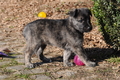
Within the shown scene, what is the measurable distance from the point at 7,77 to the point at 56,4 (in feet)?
24.7

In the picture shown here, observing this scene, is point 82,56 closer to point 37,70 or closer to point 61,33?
point 61,33

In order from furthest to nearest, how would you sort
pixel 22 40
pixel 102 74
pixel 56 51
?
pixel 22 40, pixel 56 51, pixel 102 74

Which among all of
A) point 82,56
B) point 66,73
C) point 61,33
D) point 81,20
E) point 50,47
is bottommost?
point 66,73

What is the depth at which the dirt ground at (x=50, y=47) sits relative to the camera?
17.3 ft

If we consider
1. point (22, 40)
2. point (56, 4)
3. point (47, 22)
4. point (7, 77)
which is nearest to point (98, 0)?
point (47, 22)

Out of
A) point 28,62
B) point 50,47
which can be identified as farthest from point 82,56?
point 50,47

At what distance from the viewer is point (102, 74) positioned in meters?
5.07

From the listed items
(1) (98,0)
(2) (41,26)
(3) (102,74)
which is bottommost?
(3) (102,74)

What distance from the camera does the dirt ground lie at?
5.26 meters

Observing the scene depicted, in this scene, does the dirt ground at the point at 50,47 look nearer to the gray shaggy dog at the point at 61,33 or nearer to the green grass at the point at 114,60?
the green grass at the point at 114,60

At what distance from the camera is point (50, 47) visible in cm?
735

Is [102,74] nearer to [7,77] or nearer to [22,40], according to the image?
[7,77]

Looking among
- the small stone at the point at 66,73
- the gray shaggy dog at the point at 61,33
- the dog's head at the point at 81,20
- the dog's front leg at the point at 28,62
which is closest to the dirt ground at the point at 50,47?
the small stone at the point at 66,73

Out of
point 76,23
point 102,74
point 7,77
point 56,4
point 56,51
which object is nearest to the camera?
point 7,77
